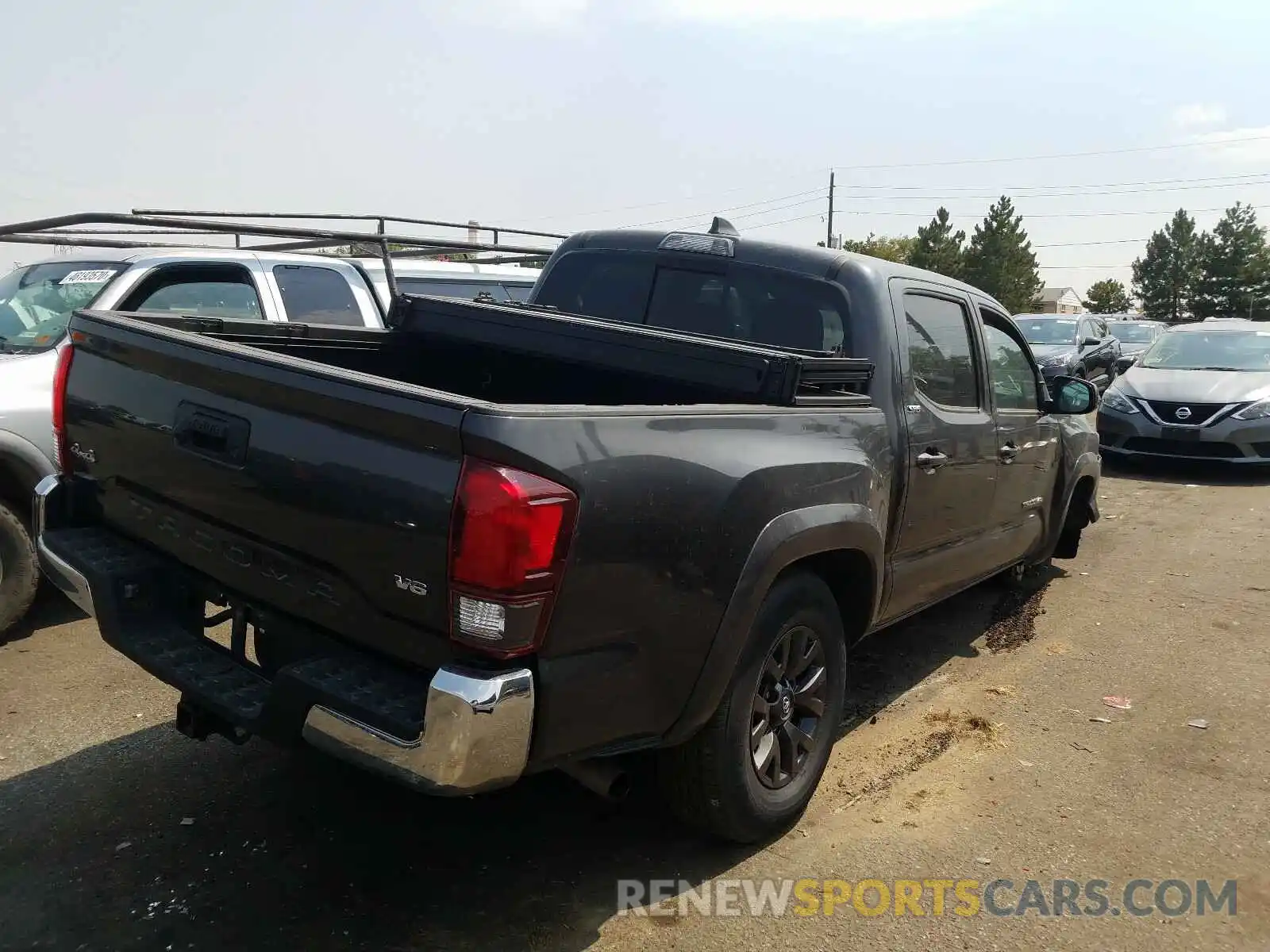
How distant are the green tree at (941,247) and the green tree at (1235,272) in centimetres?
1837

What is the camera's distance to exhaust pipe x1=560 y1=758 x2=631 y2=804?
9.11ft

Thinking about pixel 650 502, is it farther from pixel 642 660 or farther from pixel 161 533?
pixel 161 533

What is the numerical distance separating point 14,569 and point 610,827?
338cm

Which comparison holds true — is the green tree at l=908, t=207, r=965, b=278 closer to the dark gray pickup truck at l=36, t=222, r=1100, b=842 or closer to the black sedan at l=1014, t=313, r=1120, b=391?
the black sedan at l=1014, t=313, r=1120, b=391

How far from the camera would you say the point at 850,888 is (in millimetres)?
3176

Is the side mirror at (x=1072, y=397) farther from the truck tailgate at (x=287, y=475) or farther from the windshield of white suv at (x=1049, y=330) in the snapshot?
the windshield of white suv at (x=1049, y=330)

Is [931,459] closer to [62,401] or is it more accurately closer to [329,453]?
[329,453]

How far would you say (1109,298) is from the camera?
259 ft

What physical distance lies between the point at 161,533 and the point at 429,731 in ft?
4.40

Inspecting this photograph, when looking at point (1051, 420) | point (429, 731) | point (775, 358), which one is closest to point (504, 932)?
point (429, 731)

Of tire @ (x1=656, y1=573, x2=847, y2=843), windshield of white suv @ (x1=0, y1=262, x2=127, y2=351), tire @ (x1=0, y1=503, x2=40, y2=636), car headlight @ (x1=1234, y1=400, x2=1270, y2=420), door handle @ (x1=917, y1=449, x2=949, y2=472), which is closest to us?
tire @ (x1=656, y1=573, x2=847, y2=843)

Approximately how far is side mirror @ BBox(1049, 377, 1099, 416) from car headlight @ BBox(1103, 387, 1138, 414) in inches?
236

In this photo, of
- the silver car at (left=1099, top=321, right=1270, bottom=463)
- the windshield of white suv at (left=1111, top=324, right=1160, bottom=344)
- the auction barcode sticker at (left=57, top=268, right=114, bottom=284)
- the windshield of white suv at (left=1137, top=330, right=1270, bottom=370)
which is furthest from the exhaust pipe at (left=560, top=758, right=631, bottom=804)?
the windshield of white suv at (left=1111, top=324, right=1160, bottom=344)

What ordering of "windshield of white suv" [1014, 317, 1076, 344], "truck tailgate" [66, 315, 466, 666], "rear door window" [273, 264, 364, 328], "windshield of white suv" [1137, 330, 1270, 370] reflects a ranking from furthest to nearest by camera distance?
1. "windshield of white suv" [1014, 317, 1076, 344]
2. "windshield of white suv" [1137, 330, 1270, 370]
3. "rear door window" [273, 264, 364, 328]
4. "truck tailgate" [66, 315, 466, 666]
